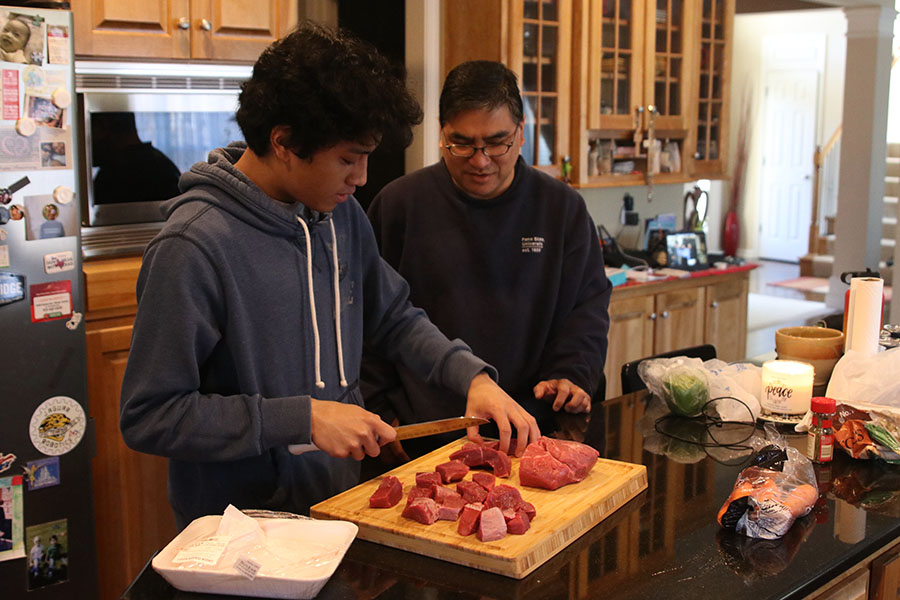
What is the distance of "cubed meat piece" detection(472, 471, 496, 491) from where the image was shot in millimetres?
1602

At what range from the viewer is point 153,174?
3277 mm

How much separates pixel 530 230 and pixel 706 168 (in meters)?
3.13

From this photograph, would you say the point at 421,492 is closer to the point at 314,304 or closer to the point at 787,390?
the point at 314,304

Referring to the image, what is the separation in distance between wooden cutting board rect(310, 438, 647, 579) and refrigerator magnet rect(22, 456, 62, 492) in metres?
1.56

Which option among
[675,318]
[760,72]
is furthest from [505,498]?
[760,72]

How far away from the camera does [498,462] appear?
1.68 meters

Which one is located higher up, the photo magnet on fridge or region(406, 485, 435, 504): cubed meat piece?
region(406, 485, 435, 504): cubed meat piece

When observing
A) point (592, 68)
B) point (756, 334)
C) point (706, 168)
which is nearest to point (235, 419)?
point (592, 68)

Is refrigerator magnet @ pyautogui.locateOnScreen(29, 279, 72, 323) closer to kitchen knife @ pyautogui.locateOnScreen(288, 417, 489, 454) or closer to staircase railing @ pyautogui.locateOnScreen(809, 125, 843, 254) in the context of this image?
kitchen knife @ pyautogui.locateOnScreen(288, 417, 489, 454)

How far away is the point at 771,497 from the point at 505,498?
436 millimetres

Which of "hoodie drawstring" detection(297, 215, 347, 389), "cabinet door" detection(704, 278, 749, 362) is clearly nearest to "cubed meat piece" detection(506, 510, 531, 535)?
"hoodie drawstring" detection(297, 215, 347, 389)

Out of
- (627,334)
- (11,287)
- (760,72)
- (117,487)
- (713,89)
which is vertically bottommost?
(117,487)

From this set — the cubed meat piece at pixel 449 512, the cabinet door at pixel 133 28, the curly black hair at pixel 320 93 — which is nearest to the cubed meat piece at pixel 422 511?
the cubed meat piece at pixel 449 512

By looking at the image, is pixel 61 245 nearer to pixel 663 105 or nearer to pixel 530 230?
pixel 530 230
